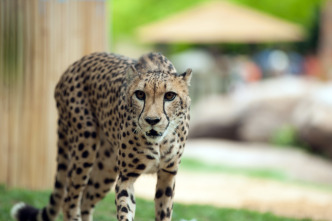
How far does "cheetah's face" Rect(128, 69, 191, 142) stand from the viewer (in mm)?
4910

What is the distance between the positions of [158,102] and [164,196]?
99cm

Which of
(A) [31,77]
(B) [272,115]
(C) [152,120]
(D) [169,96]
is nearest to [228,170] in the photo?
(B) [272,115]

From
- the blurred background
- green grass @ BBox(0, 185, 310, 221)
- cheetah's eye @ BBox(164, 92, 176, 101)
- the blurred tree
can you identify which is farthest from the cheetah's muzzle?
the blurred tree

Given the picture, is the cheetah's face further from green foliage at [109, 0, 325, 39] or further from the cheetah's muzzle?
green foliage at [109, 0, 325, 39]

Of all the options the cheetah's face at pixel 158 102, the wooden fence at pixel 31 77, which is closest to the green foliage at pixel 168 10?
the wooden fence at pixel 31 77

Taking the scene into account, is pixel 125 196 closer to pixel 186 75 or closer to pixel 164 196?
pixel 164 196

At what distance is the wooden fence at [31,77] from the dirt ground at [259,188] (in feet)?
8.30

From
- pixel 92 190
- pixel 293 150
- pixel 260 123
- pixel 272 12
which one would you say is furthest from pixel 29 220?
pixel 272 12

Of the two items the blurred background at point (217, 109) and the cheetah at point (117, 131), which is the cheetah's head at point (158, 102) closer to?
the cheetah at point (117, 131)

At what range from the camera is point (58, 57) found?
8.59 m

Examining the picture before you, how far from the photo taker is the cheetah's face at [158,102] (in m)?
4.91

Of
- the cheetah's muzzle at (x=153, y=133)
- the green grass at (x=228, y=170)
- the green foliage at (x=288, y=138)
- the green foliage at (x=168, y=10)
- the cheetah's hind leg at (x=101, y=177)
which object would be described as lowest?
the green grass at (x=228, y=170)

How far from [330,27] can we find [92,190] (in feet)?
54.8

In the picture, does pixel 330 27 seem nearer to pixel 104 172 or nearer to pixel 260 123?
pixel 260 123
